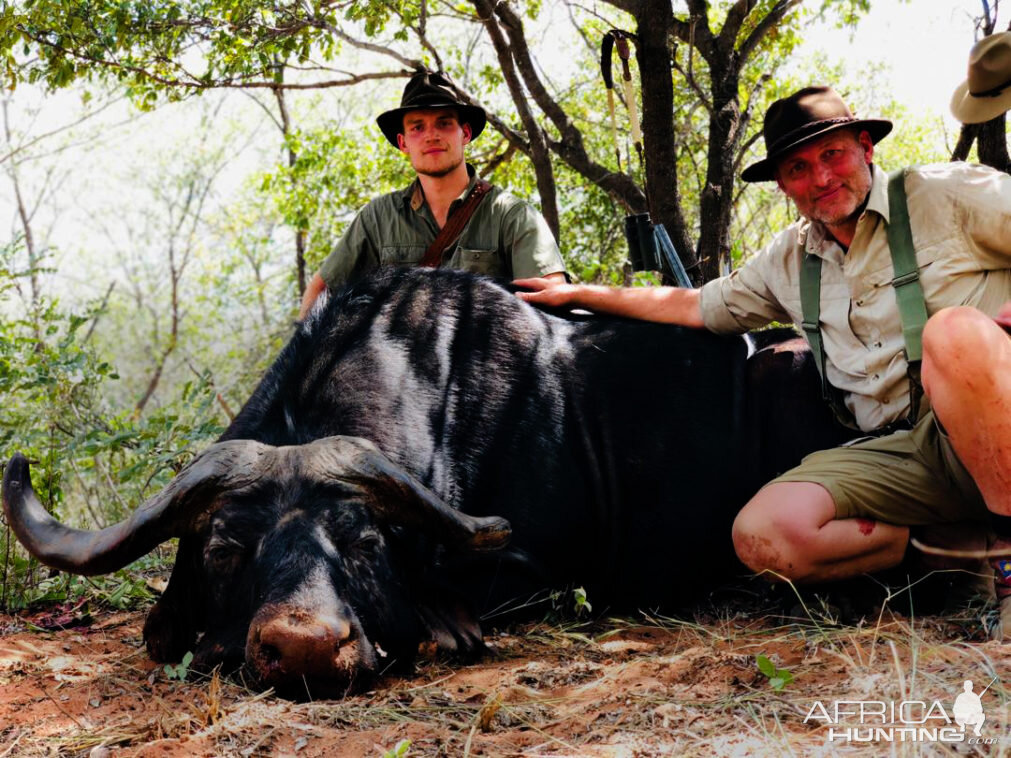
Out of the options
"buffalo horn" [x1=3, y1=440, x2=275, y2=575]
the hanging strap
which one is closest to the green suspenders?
"buffalo horn" [x1=3, y1=440, x2=275, y2=575]

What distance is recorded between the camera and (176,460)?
564 cm

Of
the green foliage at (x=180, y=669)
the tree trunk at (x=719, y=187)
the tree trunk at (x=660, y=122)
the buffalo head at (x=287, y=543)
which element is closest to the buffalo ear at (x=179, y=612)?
the buffalo head at (x=287, y=543)

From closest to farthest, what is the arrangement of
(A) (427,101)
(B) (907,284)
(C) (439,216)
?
(B) (907,284)
(A) (427,101)
(C) (439,216)

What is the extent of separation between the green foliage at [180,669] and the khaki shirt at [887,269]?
2798 millimetres

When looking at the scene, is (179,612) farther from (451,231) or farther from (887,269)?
(887,269)

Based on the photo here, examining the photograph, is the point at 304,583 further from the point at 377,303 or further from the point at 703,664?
the point at 377,303

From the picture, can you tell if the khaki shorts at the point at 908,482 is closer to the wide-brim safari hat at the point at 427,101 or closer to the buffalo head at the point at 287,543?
the buffalo head at the point at 287,543

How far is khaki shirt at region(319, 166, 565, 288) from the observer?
582 cm

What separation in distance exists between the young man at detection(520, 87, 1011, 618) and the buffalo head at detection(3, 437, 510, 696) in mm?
1147

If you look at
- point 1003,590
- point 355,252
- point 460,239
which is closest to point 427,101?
point 460,239

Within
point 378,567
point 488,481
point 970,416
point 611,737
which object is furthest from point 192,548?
point 970,416

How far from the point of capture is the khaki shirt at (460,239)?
5.82 meters

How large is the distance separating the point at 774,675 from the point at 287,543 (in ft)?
5.33

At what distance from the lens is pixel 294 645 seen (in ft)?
10.2
